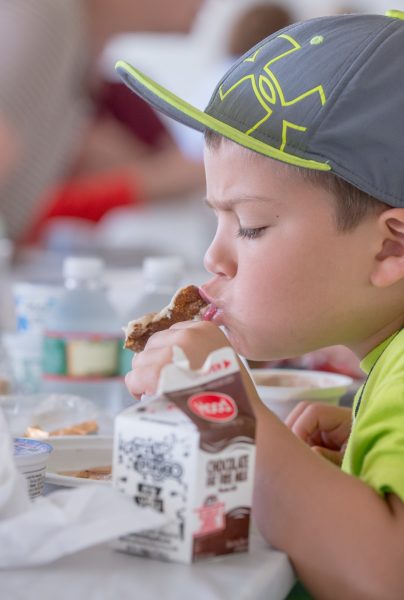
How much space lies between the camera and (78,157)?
4.45m

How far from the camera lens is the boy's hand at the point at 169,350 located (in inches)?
31.8

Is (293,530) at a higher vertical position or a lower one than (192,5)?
lower

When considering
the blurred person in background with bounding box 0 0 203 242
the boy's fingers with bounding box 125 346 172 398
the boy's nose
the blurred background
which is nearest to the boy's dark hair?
the boy's nose

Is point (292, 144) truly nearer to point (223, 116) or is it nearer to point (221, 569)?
point (223, 116)

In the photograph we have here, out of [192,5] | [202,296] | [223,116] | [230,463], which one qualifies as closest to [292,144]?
[223,116]

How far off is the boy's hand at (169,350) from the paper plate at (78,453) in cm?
17

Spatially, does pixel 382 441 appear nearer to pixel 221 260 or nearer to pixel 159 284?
pixel 221 260

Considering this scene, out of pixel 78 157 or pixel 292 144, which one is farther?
pixel 78 157

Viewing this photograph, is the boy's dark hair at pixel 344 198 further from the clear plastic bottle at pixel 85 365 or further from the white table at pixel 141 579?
the clear plastic bottle at pixel 85 365

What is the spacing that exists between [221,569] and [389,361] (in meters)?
0.32

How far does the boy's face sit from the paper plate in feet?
0.66

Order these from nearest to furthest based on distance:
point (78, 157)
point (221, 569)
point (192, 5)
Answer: point (221, 569), point (192, 5), point (78, 157)

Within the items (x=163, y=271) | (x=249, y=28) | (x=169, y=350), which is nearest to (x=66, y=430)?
(x=169, y=350)

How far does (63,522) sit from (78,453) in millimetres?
320
